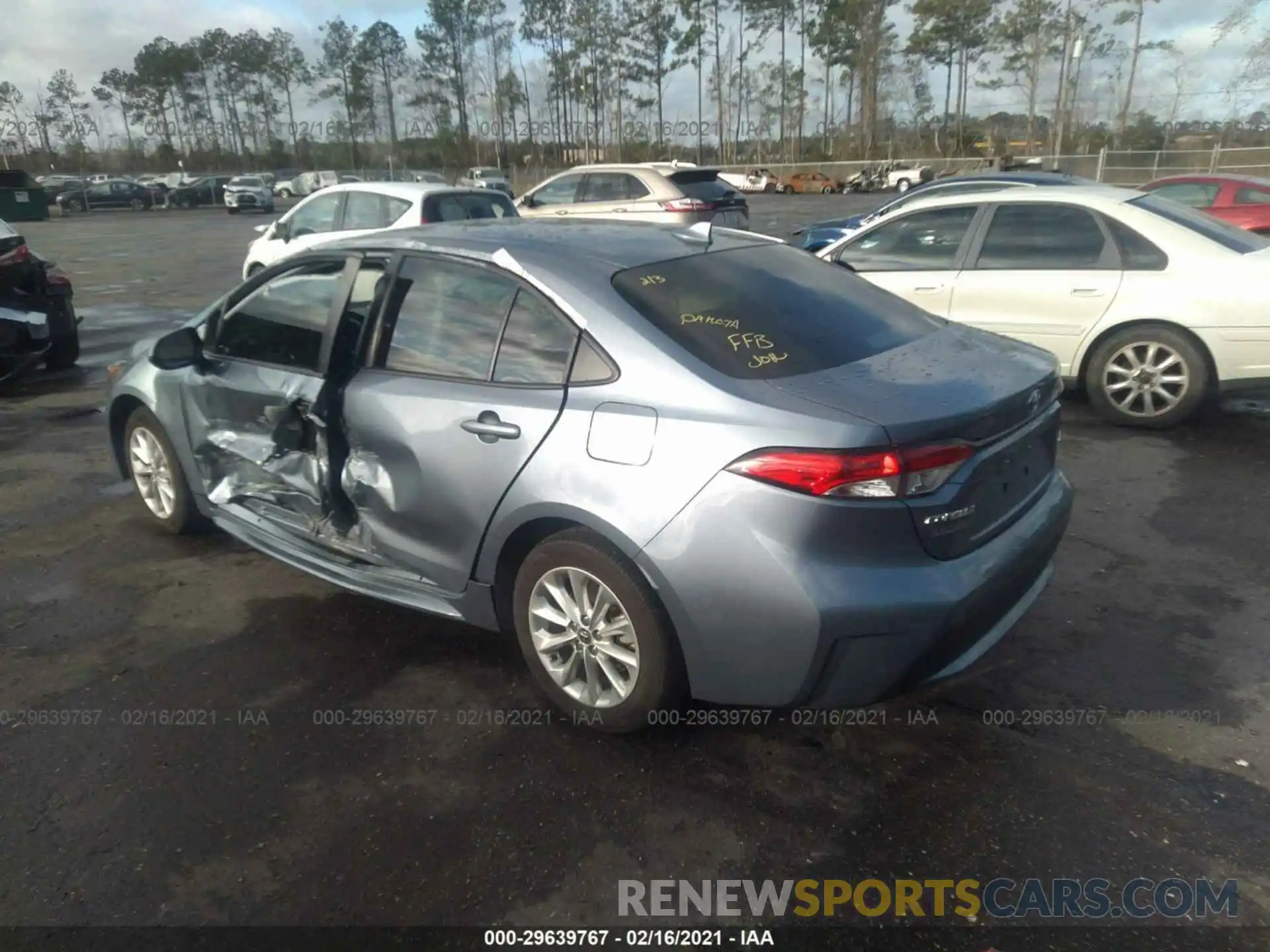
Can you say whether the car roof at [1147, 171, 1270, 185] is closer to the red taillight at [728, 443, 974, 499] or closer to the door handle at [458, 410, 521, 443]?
the red taillight at [728, 443, 974, 499]

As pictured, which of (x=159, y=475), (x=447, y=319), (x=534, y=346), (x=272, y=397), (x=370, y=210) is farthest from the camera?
(x=370, y=210)

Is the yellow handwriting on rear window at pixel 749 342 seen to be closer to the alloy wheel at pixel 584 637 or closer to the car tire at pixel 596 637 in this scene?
the car tire at pixel 596 637

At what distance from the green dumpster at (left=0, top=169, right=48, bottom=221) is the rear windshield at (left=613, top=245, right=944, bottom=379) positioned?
107ft

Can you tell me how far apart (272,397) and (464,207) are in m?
7.55

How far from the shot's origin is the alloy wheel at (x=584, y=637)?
3.04 m

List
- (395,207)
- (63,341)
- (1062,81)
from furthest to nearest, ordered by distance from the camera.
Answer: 1. (1062,81)
2. (395,207)
3. (63,341)

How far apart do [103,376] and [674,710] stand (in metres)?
8.40

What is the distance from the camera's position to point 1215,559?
454 centimetres

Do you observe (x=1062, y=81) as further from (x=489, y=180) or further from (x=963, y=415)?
(x=963, y=415)

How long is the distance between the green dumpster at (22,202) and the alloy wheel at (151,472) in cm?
2982

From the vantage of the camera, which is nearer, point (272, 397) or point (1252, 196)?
point (272, 397)

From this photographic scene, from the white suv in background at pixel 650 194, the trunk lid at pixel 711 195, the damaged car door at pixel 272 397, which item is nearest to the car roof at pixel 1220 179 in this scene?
the trunk lid at pixel 711 195

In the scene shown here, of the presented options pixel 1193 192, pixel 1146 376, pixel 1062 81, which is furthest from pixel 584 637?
pixel 1062 81

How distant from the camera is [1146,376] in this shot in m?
6.54
